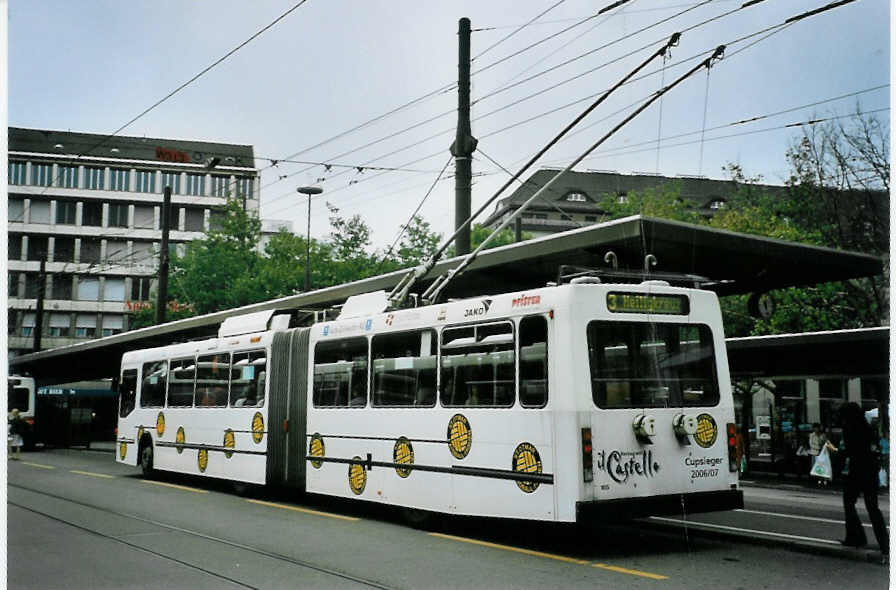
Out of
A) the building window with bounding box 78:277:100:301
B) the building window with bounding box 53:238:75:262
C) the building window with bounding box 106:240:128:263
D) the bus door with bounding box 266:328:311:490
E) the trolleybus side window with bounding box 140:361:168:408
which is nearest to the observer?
the bus door with bounding box 266:328:311:490

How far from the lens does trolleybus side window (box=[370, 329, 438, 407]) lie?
39.2 ft

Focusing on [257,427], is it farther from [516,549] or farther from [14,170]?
[516,549]

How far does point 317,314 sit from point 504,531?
5220 mm

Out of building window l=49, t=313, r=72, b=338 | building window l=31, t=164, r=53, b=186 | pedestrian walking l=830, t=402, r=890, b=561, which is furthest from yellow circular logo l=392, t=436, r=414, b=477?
building window l=49, t=313, r=72, b=338

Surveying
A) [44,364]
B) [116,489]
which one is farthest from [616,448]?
[44,364]

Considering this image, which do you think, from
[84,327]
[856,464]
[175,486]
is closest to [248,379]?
[175,486]

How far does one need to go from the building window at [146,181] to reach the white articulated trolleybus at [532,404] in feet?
187

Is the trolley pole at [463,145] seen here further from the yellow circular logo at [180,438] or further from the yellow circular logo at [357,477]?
the yellow circular logo at [180,438]

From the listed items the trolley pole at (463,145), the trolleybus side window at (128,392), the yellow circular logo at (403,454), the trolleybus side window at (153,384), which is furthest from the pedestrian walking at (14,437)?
the yellow circular logo at (403,454)

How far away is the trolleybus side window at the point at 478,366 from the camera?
10.8 meters

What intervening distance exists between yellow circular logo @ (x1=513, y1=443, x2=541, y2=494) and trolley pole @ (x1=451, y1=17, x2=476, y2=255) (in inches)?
269

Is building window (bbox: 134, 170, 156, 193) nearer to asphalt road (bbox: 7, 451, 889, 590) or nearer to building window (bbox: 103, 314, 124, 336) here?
building window (bbox: 103, 314, 124, 336)

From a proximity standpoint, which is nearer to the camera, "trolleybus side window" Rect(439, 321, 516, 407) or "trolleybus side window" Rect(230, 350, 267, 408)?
"trolleybus side window" Rect(439, 321, 516, 407)

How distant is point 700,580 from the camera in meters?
8.59
